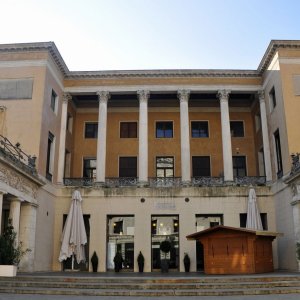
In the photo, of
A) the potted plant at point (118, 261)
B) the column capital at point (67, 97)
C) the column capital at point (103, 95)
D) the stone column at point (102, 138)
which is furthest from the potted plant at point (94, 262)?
the column capital at point (67, 97)

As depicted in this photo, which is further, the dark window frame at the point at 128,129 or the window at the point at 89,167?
the dark window frame at the point at 128,129

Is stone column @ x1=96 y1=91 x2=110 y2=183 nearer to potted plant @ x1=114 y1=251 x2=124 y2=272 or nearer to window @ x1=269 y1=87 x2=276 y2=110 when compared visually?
potted plant @ x1=114 y1=251 x2=124 y2=272

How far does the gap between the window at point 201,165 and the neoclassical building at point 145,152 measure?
0.26ft

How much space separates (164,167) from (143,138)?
3695 mm

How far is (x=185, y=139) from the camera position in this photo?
28.4 meters

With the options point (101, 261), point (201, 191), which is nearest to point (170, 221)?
point (201, 191)

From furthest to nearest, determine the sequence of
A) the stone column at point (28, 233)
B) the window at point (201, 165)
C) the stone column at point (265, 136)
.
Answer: the window at point (201, 165), the stone column at point (265, 136), the stone column at point (28, 233)

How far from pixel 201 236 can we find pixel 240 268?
255cm

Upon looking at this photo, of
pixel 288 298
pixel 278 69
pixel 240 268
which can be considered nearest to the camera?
pixel 288 298

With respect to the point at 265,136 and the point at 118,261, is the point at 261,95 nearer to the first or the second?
the point at 265,136

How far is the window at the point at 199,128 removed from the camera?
3197 cm

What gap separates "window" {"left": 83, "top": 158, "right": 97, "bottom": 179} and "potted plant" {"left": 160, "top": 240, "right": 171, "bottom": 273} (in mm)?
8559

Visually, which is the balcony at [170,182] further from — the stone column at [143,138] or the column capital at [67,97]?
the column capital at [67,97]

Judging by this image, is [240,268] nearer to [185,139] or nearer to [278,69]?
[185,139]
